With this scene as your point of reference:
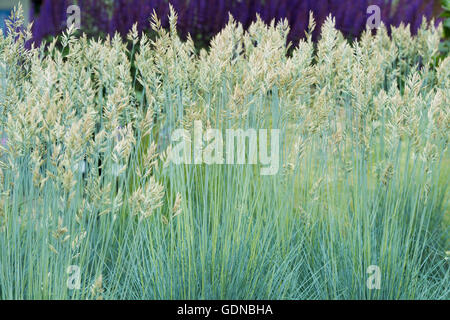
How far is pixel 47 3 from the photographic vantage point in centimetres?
398

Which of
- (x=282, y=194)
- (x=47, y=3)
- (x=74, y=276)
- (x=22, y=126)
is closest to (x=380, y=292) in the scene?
(x=282, y=194)

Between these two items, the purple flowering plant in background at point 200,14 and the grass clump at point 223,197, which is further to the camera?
the purple flowering plant in background at point 200,14

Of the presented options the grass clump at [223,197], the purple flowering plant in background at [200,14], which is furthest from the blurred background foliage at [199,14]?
the grass clump at [223,197]

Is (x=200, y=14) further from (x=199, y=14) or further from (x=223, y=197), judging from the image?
(x=223, y=197)

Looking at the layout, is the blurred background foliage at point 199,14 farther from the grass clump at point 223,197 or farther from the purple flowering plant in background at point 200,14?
the grass clump at point 223,197

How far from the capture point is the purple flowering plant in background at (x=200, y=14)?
12.8ft

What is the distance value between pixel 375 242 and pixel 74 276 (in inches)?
47.6

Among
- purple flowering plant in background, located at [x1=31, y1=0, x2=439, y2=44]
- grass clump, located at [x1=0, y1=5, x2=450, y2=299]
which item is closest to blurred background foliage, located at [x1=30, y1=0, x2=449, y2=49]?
purple flowering plant in background, located at [x1=31, y1=0, x2=439, y2=44]

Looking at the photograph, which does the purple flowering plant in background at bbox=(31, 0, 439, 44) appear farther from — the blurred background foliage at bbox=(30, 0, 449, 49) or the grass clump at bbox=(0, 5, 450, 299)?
the grass clump at bbox=(0, 5, 450, 299)

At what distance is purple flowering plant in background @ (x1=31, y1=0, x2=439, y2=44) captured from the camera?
3.90m

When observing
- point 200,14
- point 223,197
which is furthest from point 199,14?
point 223,197

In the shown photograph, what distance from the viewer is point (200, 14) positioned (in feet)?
13.4

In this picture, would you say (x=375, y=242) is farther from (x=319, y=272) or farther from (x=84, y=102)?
(x=84, y=102)
